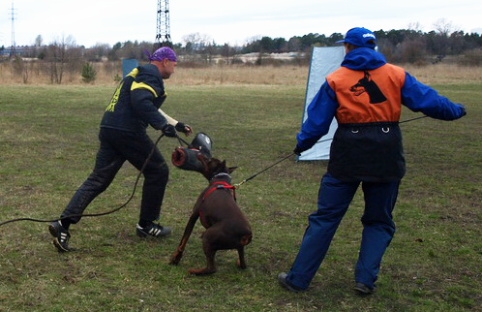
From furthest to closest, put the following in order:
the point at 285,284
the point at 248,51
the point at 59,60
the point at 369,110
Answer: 1. the point at 248,51
2. the point at 59,60
3. the point at 285,284
4. the point at 369,110

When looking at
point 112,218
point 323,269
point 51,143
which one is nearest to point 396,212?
point 323,269

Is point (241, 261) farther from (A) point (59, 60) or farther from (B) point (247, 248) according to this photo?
(A) point (59, 60)

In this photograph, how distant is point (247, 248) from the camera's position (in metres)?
5.39

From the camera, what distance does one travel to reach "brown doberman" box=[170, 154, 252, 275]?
4445mm

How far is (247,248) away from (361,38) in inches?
85.4

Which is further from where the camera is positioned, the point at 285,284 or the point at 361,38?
the point at 285,284

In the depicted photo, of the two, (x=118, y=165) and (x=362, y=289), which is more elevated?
(x=118, y=165)

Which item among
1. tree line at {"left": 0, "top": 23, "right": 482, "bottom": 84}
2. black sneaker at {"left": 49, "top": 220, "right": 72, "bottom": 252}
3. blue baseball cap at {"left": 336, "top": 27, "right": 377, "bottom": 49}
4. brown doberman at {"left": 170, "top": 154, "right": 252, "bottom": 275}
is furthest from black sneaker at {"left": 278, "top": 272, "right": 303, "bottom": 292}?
tree line at {"left": 0, "top": 23, "right": 482, "bottom": 84}

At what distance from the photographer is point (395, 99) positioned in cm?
413

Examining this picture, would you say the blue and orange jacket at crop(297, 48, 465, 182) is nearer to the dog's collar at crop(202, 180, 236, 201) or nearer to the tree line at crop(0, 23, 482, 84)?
the dog's collar at crop(202, 180, 236, 201)

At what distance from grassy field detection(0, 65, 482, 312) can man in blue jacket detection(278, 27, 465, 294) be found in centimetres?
37

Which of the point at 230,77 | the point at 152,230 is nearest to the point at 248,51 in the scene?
the point at 230,77

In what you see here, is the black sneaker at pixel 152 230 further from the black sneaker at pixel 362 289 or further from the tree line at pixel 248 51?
the tree line at pixel 248 51

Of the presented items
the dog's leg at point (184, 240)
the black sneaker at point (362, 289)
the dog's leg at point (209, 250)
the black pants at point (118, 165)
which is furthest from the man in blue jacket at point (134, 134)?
the black sneaker at point (362, 289)
